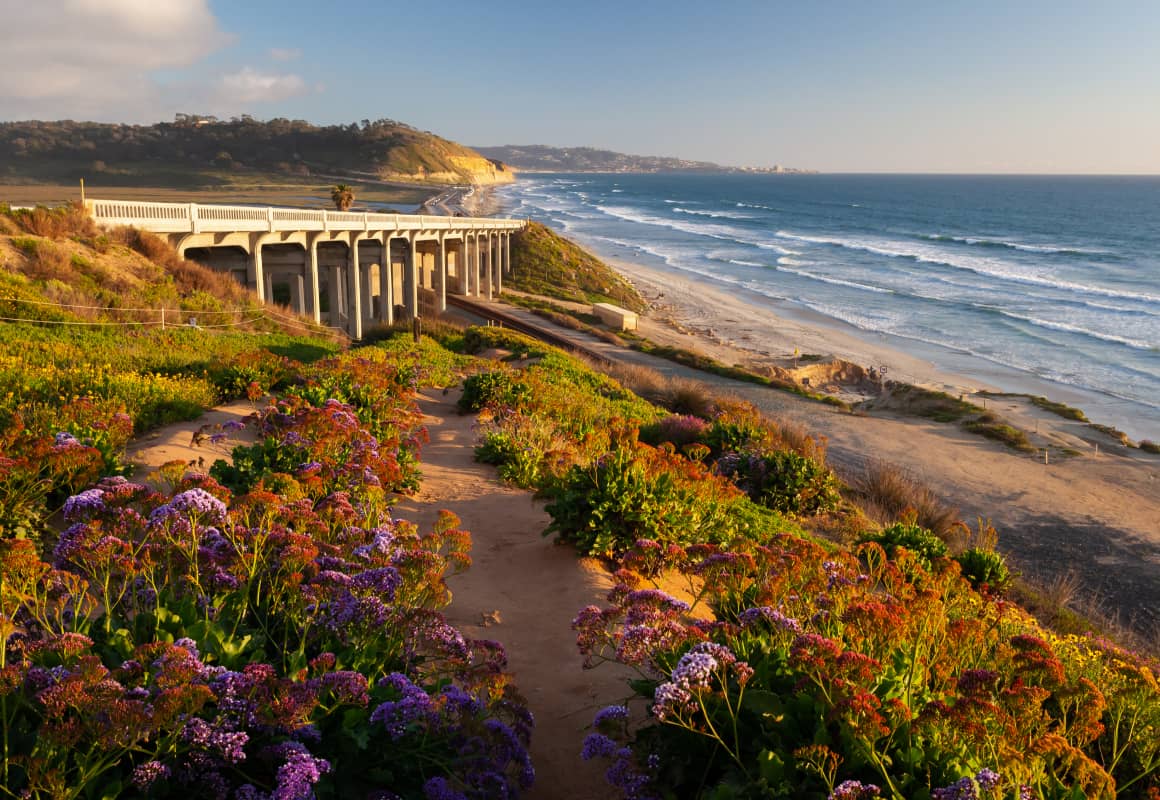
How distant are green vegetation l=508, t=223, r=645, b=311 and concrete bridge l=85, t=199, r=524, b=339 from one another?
5.37m

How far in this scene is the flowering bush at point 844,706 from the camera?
303cm

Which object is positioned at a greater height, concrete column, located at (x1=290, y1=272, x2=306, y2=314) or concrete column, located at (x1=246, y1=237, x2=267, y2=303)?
concrete column, located at (x1=246, y1=237, x2=267, y2=303)

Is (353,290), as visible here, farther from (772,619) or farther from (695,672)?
(695,672)

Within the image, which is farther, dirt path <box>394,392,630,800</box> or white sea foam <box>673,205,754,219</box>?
white sea foam <box>673,205,754,219</box>

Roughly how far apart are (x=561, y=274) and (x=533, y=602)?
48.1 meters

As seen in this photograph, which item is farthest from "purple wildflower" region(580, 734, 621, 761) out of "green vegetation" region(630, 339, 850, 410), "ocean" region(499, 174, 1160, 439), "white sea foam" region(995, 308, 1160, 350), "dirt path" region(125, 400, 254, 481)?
"white sea foam" region(995, 308, 1160, 350)

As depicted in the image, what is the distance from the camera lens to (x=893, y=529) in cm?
970

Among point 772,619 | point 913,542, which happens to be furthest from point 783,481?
point 772,619

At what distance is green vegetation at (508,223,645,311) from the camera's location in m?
48.9

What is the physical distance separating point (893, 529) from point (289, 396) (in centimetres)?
762

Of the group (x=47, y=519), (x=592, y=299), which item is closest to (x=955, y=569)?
(x=47, y=519)

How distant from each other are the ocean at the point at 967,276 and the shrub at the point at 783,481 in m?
19.5

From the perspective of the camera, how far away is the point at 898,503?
13680mm

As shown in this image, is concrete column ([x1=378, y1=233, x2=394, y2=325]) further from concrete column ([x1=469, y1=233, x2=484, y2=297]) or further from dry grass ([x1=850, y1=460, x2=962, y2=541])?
dry grass ([x1=850, y1=460, x2=962, y2=541])
